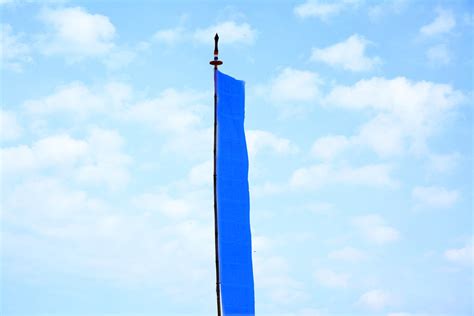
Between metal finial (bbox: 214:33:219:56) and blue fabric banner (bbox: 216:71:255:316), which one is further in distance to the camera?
metal finial (bbox: 214:33:219:56)

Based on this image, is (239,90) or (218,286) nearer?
(218,286)

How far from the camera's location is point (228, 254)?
19.7 m

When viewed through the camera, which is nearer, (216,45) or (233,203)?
(233,203)

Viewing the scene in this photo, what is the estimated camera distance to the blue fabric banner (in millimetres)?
19609

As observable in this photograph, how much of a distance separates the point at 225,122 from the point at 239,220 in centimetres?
256

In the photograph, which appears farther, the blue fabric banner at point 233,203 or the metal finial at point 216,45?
the metal finial at point 216,45

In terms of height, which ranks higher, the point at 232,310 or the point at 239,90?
the point at 239,90

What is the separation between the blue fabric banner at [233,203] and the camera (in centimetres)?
1961

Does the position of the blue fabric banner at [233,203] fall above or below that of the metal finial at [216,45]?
below

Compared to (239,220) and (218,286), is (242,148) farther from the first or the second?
(218,286)

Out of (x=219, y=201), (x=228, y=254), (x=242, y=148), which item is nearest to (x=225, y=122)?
(x=242, y=148)

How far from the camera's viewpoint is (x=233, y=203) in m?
20.0

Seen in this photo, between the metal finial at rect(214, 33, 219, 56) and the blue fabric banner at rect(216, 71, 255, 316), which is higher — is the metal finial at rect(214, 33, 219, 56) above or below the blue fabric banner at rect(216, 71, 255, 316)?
above

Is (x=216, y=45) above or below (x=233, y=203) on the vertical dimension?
above
